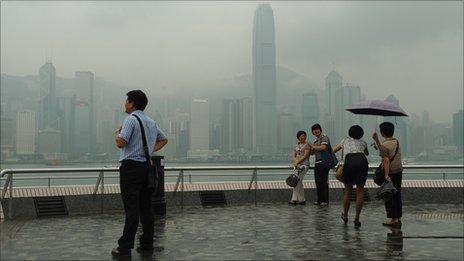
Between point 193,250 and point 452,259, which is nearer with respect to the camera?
point 452,259

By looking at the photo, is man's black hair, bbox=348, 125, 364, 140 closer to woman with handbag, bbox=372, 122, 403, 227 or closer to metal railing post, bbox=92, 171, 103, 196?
woman with handbag, bbox=372, 122, 403, 227

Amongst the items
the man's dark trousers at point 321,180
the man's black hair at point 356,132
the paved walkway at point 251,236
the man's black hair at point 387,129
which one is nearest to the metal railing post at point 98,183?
the paved walkway at point 251,236

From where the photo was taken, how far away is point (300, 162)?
11.8m

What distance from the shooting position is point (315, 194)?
1288cm

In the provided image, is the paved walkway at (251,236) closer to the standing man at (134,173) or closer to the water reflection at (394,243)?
the water reflection at (394,243)

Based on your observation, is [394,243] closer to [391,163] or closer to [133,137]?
[391,163]

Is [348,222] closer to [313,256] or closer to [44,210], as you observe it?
[313,256]

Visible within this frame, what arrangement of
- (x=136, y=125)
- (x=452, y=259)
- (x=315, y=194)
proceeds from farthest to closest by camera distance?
(x=315, y=194), (x=136, y=125), (x=452, y=259)

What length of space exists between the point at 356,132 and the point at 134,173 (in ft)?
13.3

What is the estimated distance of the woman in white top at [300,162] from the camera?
38.7 ft

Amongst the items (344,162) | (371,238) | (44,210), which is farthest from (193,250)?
(44,210)

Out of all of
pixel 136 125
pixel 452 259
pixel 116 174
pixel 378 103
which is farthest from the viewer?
pixel 116 174

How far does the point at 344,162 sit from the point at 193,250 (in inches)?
134

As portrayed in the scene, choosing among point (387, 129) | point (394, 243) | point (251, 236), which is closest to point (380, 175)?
point (387, 129)
